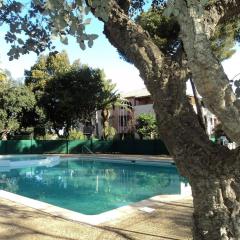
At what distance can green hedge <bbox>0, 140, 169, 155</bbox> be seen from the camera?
29081 mm

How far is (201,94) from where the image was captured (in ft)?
9.28

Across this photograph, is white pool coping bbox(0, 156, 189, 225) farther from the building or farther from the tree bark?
the building

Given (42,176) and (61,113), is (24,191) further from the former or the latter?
(61,113)

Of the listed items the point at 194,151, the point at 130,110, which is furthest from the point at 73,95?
the point at 194,151

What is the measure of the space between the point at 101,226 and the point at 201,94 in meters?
4.61

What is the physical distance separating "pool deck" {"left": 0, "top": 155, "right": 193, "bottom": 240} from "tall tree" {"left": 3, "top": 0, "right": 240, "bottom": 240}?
2845mm

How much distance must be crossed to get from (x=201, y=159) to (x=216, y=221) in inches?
21.7

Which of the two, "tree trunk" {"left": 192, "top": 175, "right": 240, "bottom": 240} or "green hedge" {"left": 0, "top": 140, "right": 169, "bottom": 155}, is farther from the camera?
"green hedge" {"left": 0, "top": 140, "right": 169, "bottom": 155}

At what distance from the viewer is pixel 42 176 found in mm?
19188

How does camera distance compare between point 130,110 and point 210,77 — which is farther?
point 130,110

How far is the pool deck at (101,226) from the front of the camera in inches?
245

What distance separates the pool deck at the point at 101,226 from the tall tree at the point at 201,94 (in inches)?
112

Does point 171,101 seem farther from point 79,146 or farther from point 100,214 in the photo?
point 79,146

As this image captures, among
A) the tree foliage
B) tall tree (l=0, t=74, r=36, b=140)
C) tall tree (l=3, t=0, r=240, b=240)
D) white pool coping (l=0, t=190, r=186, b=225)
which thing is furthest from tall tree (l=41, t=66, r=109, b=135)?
tall tree (l=3, t=0, r=240, b=240)
